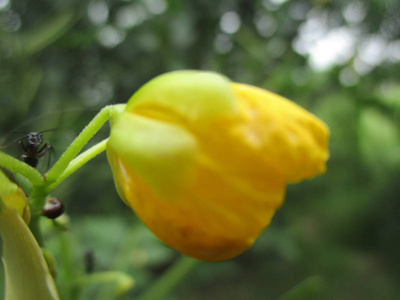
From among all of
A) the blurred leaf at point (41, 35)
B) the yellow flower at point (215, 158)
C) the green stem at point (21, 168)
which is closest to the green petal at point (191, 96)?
the yellow flower at point (215, 158)

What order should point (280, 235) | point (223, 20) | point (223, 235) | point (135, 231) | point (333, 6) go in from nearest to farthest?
point (223, 235) → point (135, 231) → point (280, 235) → point (223, 20) → point (333, 6)

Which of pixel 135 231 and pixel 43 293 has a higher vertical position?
pixel 43 293

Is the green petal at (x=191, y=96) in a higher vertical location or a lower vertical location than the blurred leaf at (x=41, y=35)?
higher

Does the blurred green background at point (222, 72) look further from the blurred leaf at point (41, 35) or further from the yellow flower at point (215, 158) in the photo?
the yellow flower at point (215, 158)

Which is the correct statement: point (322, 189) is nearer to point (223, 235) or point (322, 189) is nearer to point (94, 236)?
point (94, 236)

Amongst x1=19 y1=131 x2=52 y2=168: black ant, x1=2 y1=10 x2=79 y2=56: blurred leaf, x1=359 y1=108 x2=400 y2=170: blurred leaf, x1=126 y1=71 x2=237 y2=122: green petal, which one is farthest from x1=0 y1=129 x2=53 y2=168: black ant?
x1=359 y1=108 x2=400 y2=170: blurred leaf

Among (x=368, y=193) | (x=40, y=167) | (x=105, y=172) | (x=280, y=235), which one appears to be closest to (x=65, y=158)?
(x=40, y=167)

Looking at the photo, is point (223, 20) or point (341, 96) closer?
point (223, 20)
